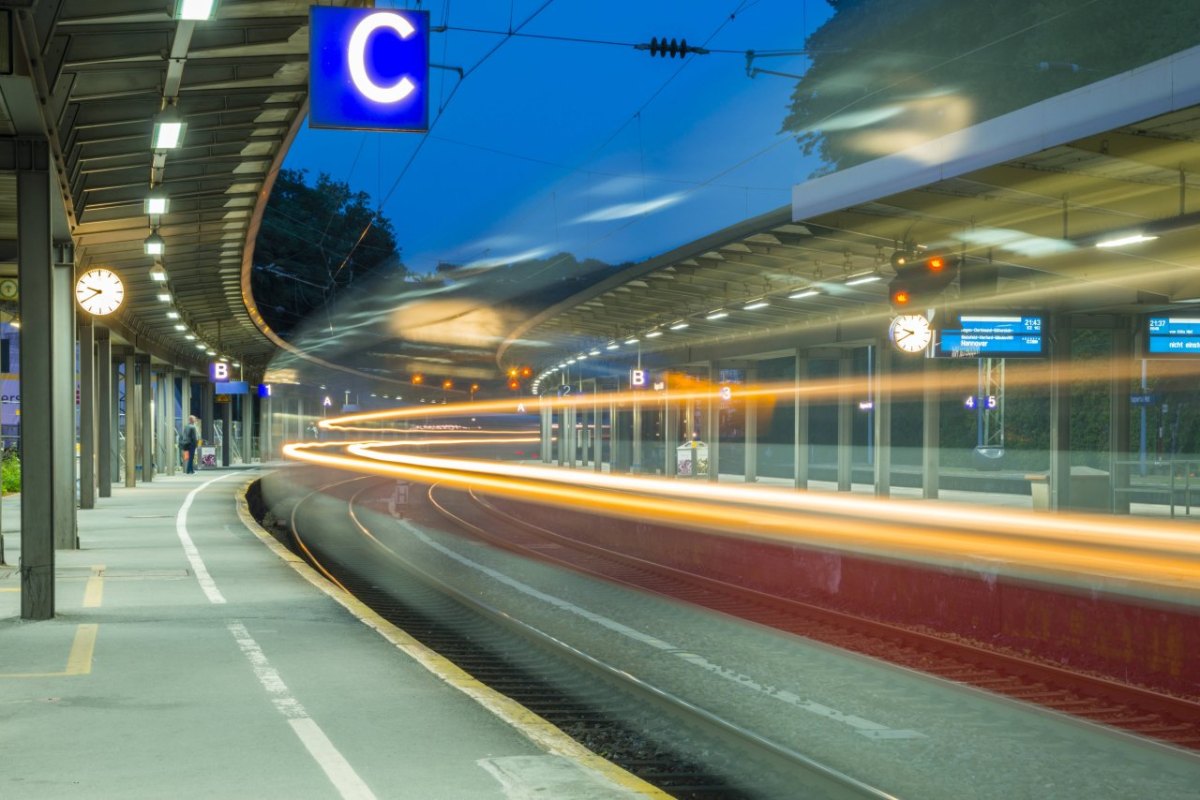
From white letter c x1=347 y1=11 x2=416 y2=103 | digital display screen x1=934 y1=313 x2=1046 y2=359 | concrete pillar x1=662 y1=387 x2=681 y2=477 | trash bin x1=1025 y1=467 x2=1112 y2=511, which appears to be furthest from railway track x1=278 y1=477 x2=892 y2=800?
concrete pillar x1=662 y1=387 x2=681 y2=477

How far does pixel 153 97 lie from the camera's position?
42.4 feet

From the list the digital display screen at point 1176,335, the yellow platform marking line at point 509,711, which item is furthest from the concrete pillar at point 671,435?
the yellow platform marking line at point 509,711

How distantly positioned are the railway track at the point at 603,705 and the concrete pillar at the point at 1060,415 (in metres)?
10.8

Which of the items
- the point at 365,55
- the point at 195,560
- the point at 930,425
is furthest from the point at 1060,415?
the point at 365,55

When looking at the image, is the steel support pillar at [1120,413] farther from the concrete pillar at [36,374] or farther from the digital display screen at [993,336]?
the concrete pillar at [36,374]

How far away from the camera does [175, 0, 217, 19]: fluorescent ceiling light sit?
8766 millimetres

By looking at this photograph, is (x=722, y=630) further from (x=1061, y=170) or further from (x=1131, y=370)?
(x=1131, y=370)

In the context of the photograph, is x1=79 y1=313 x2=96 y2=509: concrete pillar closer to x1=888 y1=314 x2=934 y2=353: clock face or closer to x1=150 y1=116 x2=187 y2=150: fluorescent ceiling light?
x1=150 y1=116 x2=187 y2=150: fluorescent ceiling light

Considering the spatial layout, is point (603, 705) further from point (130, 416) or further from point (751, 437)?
point (751, 437)

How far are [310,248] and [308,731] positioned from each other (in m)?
95.6

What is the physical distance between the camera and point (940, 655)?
1170cm

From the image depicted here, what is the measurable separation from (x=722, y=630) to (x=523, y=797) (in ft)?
24.1

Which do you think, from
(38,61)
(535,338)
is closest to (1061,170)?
(38,61)

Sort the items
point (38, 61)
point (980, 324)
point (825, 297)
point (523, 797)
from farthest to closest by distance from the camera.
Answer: point (825, 297) → point (980, 324) → point (38, 61) → point (523, 797)
